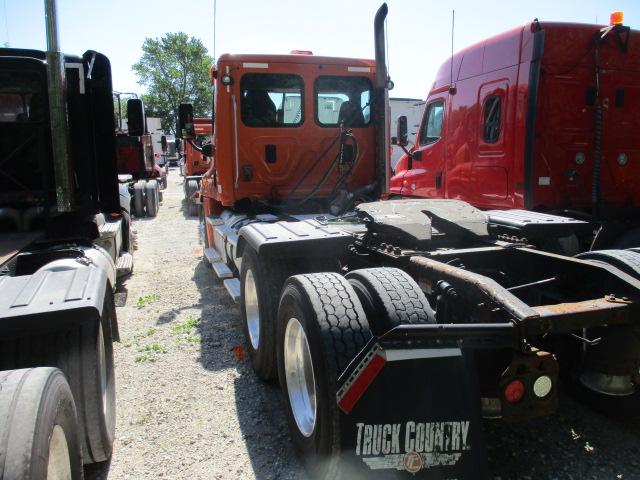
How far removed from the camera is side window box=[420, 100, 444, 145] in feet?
23.2

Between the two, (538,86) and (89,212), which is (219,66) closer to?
(89,212)

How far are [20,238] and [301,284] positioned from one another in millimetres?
2811

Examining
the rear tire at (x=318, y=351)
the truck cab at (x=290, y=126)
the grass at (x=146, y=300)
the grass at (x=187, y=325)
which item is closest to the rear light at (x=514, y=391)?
the rear tire at (x=318, y=351)

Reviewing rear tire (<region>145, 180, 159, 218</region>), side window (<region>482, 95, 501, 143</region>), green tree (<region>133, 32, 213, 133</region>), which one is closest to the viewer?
side window (<region>482, 95, 501, 143</region>)

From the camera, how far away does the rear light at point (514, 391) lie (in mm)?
2225

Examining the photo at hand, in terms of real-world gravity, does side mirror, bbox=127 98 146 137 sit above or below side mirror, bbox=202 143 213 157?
above

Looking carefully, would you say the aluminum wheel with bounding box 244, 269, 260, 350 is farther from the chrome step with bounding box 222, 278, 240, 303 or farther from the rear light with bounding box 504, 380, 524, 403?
the rear light with bounding box 504, 380, 524, 403

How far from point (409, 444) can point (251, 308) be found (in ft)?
8.10

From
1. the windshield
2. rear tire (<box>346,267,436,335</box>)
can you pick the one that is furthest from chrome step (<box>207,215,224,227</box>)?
rear tire (<box>346,267,436,335</box>)

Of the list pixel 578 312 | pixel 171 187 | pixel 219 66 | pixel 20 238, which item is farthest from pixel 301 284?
pixel 171 187

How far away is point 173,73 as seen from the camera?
64.2 m

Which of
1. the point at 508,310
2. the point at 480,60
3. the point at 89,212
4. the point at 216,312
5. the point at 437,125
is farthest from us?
the point at 437,125

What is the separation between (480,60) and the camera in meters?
6.20

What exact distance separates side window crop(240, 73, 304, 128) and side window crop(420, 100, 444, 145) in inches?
83.0
